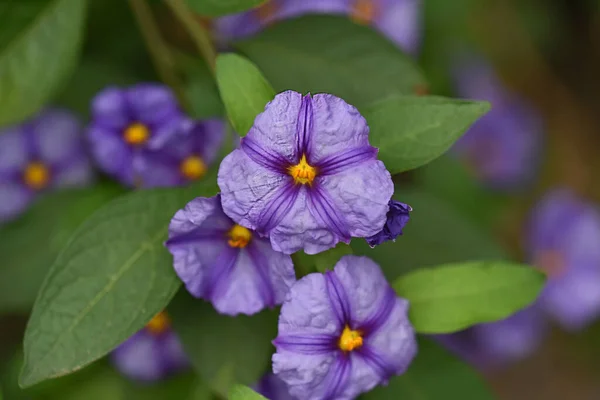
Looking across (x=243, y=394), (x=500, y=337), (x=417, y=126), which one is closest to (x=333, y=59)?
(x=417, y=126)

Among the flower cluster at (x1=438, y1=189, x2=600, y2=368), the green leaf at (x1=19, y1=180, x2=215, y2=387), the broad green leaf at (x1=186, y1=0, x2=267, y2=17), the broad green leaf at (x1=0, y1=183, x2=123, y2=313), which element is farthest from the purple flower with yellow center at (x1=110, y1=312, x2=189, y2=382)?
the flower cluster at (x1=438, y1=189, x2=600, y2=368)

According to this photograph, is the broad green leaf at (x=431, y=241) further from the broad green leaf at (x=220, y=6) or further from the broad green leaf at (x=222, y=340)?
the broad green leaf at (x=220, y=6)

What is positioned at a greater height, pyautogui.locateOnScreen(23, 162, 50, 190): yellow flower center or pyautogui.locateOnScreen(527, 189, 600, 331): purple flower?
pyautogui.locateOnScreen(23, 162, 50, 190): yellow flower center

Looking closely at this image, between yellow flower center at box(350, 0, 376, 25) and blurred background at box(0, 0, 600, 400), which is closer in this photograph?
blurred background at box(0, 0, 600, 400)

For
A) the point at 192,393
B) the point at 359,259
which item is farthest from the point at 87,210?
the point at 359,259

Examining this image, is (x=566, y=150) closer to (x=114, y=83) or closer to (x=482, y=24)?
(x=482, y=24)

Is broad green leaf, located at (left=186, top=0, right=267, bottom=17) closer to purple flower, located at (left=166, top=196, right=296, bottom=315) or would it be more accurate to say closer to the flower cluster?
purple flower, located at (left=166, top=196, right=296, bottom=315)

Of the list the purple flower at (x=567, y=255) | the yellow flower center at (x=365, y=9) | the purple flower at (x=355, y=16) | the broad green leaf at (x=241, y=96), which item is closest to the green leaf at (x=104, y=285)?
the broad green leaf at (x=241, y=96)
